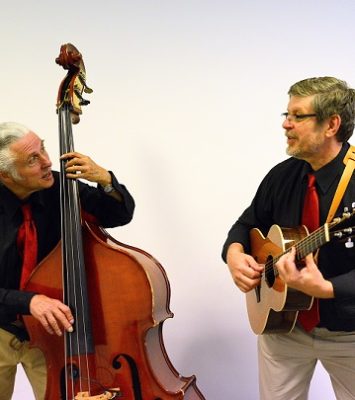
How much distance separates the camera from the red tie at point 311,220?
4.91 ft

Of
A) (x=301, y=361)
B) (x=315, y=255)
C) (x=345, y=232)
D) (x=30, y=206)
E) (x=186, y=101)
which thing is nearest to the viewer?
(x=345, y=232)

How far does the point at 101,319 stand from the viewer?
4.98 ft

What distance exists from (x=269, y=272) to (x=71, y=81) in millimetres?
922

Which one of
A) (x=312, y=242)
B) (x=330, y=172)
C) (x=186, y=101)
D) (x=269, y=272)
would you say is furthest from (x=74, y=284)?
(x=186, y=101)

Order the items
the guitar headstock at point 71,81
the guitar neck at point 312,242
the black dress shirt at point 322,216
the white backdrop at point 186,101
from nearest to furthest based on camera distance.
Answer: the guitar neck at point 312,242 < the black dress shirt at point 322,216 < the guitar headstock at point 71,81 < the white backdrop at point 186,101

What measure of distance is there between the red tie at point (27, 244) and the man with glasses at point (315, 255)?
67 cm

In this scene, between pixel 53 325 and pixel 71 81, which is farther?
pixel 71 81

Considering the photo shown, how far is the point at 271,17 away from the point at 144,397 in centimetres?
177

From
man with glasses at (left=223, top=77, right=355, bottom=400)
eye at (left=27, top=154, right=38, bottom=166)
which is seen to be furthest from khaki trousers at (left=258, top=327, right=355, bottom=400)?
eye at (left=27, top=154, right=38, bottom=166)

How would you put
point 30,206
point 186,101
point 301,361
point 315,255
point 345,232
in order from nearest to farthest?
point 345,232
point 315,255
point 301,361
point 30,206
point 186,101

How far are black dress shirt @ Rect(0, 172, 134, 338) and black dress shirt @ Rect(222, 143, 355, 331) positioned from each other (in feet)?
1.40

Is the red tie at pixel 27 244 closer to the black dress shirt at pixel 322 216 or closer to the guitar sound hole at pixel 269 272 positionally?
the black dress shirt at pixel 322 216

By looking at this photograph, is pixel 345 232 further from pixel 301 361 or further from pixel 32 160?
pixel 32 160

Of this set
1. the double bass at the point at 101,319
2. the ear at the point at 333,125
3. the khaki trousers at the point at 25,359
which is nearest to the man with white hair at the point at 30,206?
the khaki trousers at the point at 25,359
